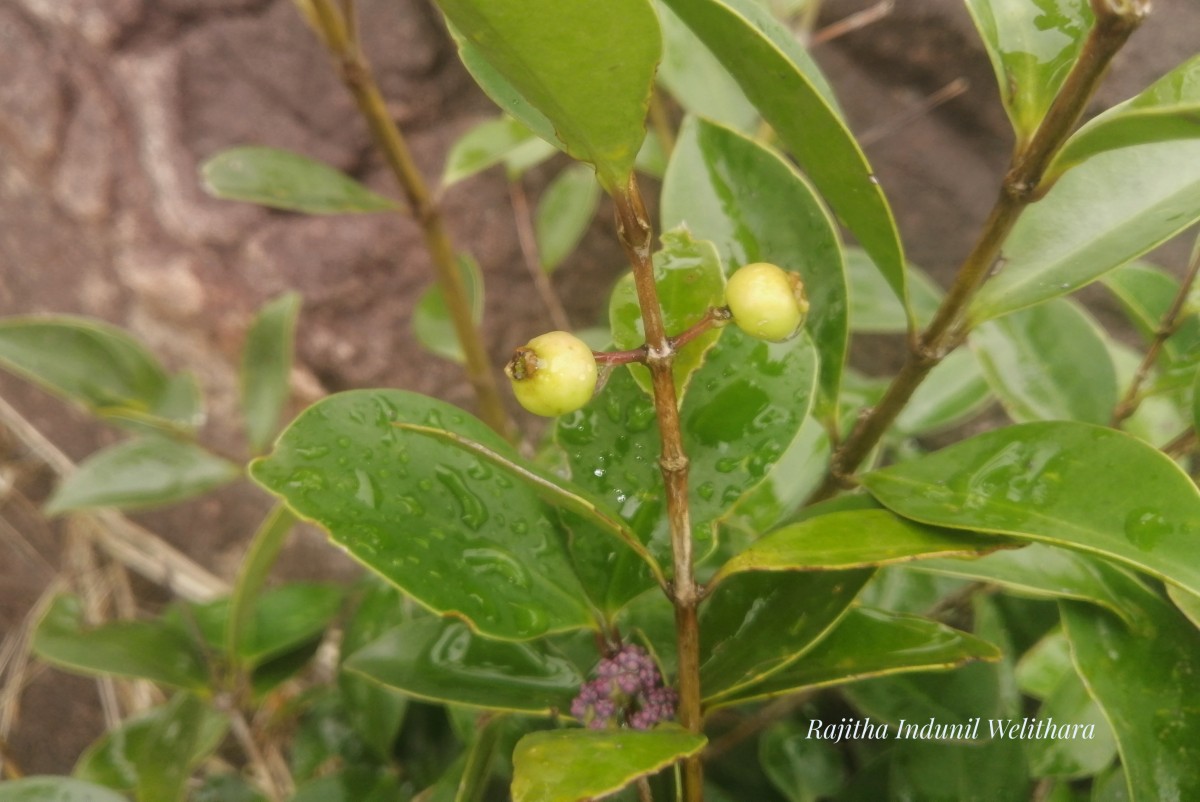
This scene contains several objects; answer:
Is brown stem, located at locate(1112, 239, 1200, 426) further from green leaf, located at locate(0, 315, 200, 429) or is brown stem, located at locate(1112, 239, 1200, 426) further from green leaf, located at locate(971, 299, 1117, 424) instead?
green leaf, located at locate(0, 315, 200, 429)

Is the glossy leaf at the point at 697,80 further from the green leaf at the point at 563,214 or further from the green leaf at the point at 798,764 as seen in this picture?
the green leaf at the point at 798,764

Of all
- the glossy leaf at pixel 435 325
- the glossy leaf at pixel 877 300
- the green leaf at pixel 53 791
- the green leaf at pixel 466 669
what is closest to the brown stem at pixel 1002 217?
the green leaf at pixel 466 669

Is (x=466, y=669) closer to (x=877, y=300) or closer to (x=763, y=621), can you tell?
(x=763, y=621)

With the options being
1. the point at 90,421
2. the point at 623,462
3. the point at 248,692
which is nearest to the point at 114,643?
the point at 248,692

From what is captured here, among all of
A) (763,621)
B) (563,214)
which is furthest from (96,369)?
(763,621)

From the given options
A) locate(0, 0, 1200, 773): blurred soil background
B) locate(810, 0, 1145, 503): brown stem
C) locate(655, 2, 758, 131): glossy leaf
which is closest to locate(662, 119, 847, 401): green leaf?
locate(810, 0, 1145, 503): brown stem

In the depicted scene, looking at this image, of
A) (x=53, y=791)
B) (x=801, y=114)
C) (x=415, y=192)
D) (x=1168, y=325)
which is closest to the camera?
(x=801, y=114)
